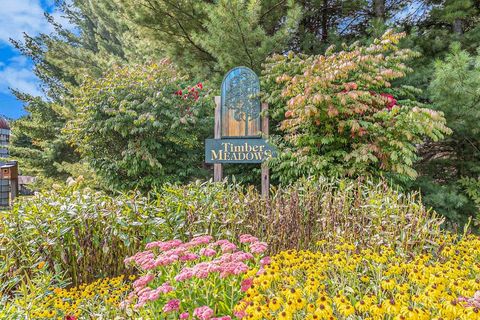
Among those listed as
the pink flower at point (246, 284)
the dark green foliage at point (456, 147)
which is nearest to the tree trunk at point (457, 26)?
the dark green foliage at point (456, 147)

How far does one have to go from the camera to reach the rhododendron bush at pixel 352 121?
3646mm

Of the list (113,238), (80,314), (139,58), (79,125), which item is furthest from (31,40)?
(80,314)

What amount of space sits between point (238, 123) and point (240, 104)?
276mm

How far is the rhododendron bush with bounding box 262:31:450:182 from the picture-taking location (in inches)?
144

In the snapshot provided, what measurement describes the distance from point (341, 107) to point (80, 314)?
3216mm

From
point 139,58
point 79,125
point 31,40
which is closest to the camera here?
point 79,125

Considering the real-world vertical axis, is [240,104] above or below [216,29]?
below

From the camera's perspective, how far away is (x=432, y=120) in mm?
3678

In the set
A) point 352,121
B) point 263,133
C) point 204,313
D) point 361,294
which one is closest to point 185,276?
point 204,313

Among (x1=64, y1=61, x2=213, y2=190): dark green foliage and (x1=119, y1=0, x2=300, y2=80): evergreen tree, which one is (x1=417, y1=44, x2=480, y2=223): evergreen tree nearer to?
(x1=119, y1=0, x2=300, y2=80): evergreen tree

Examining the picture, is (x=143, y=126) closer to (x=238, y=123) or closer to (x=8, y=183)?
(x=238, y=123)

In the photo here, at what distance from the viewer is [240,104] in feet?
15.4

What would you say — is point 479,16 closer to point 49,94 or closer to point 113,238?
point 113,238

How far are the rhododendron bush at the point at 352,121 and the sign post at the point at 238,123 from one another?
0.50 meters
